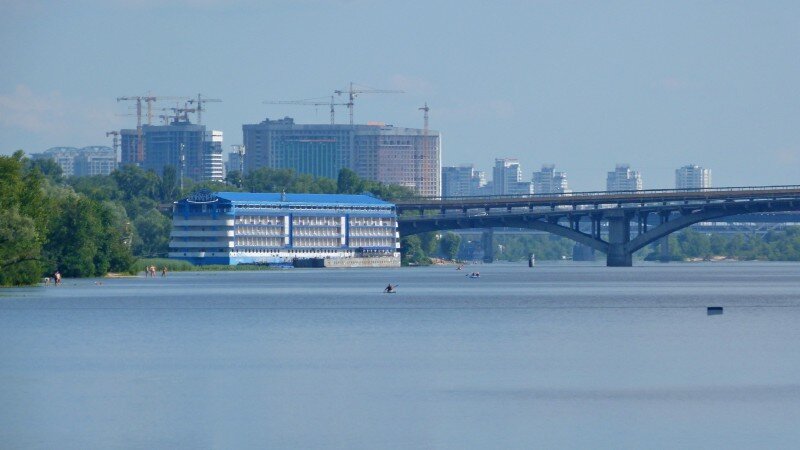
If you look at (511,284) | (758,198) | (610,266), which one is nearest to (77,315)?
(511,284)

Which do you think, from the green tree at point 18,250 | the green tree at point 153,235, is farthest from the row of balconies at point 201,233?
the green tree at point 18,250

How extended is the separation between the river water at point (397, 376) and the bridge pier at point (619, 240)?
312ft

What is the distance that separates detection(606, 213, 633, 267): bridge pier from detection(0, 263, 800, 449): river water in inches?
3748

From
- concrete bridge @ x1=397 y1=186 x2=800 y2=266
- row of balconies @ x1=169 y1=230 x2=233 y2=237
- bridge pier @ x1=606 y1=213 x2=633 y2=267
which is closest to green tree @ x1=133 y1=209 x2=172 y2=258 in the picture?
row of balconies @ x1=169 y1=230 x2=233 y2=237

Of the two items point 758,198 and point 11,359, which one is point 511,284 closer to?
point 758,198

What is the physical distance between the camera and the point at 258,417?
3962 centimetres

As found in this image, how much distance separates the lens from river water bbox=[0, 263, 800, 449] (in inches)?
1468

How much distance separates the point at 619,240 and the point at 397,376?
139m

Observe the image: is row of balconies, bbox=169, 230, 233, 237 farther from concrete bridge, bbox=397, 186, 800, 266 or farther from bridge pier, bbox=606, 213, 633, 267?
bridge pier, bbox=606, 213, 633, 267

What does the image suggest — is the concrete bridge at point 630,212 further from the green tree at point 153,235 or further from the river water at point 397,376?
the river water at point 397,376

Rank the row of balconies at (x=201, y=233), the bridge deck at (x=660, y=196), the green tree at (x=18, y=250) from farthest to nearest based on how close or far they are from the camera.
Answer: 1. the row of balconies at (x=201, y=233)
2. the bridge deck at (x=660, y=196)
3. the green tree at (x=18, y=250)

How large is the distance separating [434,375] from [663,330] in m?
20.9

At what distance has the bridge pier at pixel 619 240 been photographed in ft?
604

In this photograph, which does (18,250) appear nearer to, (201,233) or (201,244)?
(201,233)
